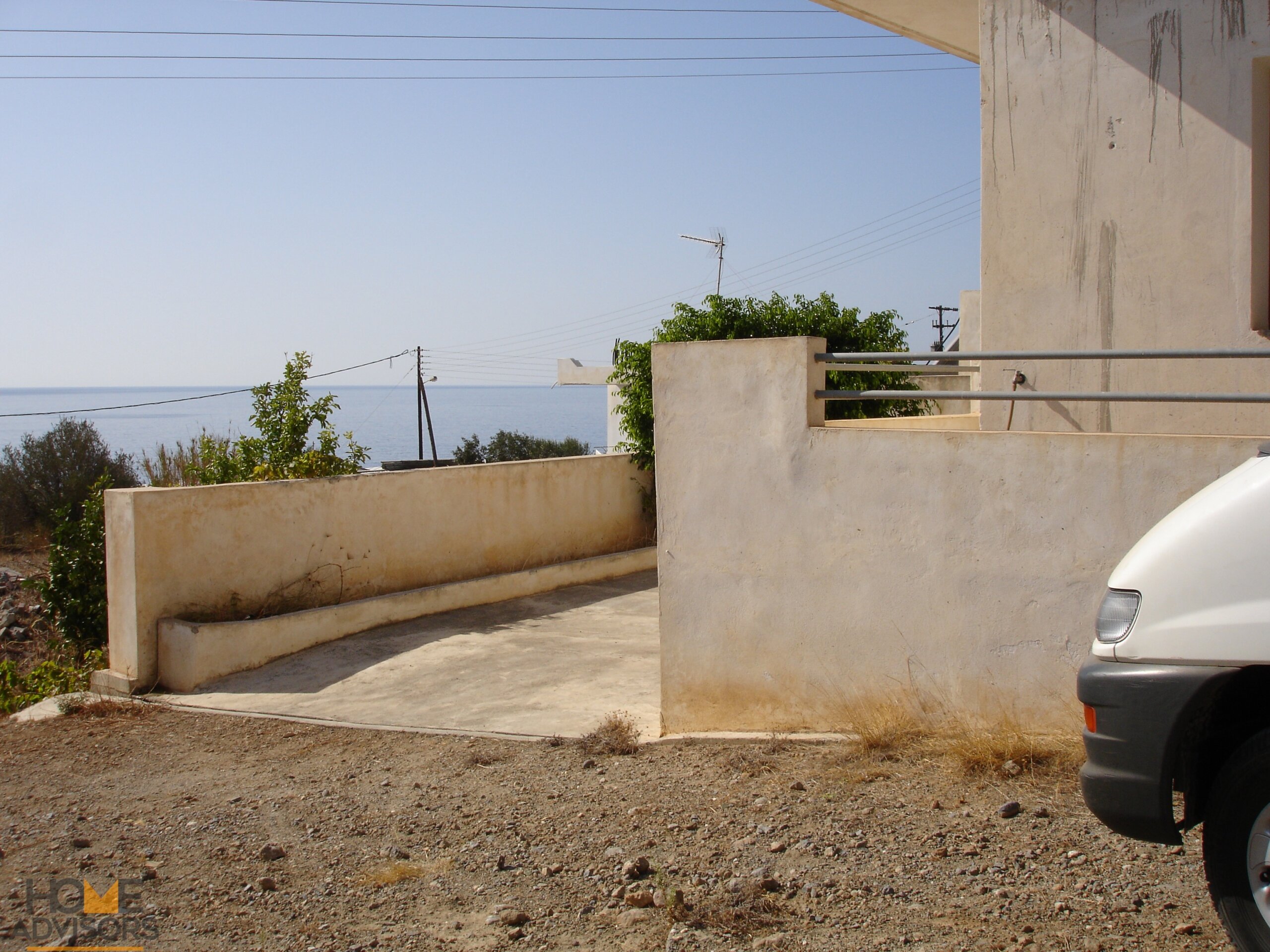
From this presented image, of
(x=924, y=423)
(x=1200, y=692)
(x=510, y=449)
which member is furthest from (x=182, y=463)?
(x=510, y=449)

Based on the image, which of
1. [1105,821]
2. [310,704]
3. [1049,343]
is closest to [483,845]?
[1105,821]

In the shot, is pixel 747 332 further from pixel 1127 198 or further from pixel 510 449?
pixel 510 449

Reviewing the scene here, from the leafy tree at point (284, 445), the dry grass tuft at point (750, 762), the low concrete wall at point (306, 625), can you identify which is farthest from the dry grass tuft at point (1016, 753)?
the leafy tree at point (284, 445)

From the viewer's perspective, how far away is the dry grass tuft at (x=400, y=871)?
4.46 metres

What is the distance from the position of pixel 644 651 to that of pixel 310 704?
2.97 metres

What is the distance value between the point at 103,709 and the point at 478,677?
3238mm

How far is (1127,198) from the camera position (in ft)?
22.3

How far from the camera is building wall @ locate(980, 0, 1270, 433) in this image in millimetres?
6422

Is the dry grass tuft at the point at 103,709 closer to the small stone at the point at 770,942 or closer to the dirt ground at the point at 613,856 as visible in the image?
the dirt ground at the point at 613,856

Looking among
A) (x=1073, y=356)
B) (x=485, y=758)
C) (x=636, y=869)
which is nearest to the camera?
(x=636, y=869)

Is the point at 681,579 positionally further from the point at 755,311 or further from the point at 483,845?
the point at 755,311

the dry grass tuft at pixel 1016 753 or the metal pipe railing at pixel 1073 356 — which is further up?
the metal pipe railing at pixel 1073 356

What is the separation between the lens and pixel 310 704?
846 centimetres

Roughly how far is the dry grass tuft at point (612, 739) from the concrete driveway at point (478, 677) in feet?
0.61
